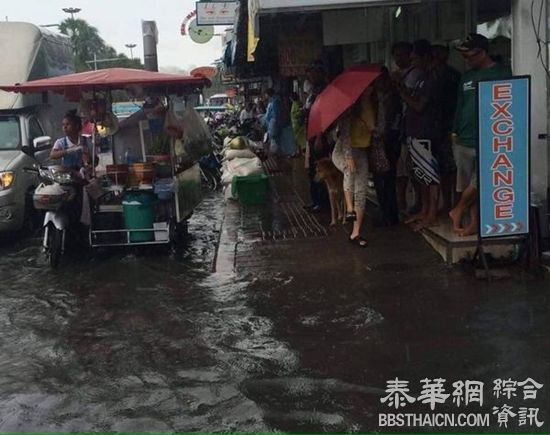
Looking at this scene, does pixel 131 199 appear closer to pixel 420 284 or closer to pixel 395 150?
pixel 395 150

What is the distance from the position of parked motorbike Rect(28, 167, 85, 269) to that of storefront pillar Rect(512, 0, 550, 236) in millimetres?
5223

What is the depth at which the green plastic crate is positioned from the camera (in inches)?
467

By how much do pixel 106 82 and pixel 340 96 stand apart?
270 centimetres

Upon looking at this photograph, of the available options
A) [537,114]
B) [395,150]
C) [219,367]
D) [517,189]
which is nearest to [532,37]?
[537,114]

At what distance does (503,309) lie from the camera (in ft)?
19.1

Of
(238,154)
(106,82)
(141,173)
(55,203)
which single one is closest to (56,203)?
(55,203)

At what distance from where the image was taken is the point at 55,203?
27.5ft

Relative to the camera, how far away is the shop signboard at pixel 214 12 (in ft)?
54.3

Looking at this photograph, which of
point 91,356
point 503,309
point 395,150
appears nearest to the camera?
point 91,356

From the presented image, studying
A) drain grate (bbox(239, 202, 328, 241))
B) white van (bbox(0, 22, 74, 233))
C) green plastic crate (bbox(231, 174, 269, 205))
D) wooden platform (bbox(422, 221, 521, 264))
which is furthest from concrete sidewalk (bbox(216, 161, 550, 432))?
white van (bbox(0, 22, 74, 233))

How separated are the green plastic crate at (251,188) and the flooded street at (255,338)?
11.8 feet

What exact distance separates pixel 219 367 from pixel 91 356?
1060mm

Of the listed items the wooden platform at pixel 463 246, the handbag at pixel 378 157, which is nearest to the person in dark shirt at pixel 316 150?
the handbag at pixel 378 157

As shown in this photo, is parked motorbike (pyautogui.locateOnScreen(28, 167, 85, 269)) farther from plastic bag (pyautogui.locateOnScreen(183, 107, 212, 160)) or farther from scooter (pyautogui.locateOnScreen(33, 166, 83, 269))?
plastic bag (pyautogui.locateOnScreen(183, 107, 212, 160))
